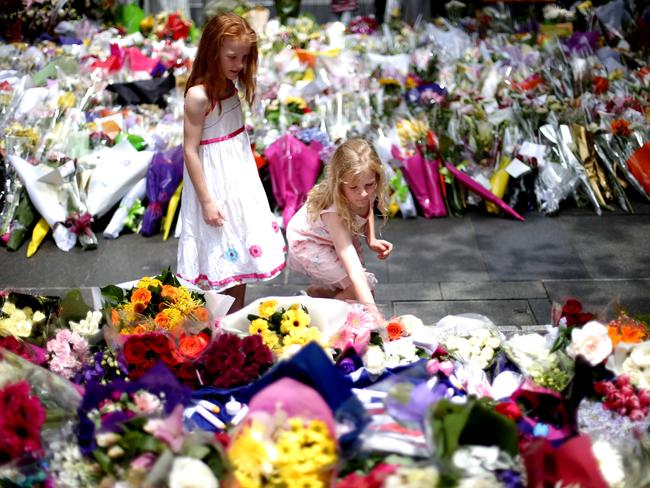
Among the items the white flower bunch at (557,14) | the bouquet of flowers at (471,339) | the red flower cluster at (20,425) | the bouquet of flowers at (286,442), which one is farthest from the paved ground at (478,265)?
the white flower bunch at (557,14)

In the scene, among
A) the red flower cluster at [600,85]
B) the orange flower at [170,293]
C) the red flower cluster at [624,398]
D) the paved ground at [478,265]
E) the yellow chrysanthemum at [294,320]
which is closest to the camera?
the red flower cluster at [624,398]

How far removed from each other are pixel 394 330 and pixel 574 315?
689 mm

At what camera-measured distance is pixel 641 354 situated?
2641 millimetres

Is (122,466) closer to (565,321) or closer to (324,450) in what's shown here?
(324,450)

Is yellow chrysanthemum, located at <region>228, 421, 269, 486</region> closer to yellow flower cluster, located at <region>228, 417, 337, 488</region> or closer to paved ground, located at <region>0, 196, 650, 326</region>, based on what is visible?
yellow flower cluster, located at <region>228, 417, 337, 488</region>

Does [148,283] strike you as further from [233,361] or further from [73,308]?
[233,361]

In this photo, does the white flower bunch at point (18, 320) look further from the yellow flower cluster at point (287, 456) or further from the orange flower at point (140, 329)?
the yellow flower cluster at point (287, 456)

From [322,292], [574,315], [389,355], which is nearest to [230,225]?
[322,292]

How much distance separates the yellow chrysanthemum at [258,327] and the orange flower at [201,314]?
17 centimetres

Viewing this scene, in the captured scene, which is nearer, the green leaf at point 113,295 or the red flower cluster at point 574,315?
the red flower cluster at point 574,315

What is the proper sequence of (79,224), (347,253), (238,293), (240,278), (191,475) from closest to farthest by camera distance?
(191,475) → (347,253) → (240,278) → (238,293) → (79,224)

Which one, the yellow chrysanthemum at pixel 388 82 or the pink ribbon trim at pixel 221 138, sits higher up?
the pink ribbon trim at pixel 221 138

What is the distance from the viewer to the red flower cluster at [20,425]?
2219 mm

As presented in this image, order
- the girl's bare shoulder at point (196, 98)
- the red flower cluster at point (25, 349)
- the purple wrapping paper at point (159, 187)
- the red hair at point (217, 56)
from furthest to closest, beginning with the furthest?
the purple wrapping paper at point (159, 187) < the girl's bare shoulder at point (196, 98) < the red hair at point (217, 56) < the red flower cluster at point (25, 349)
